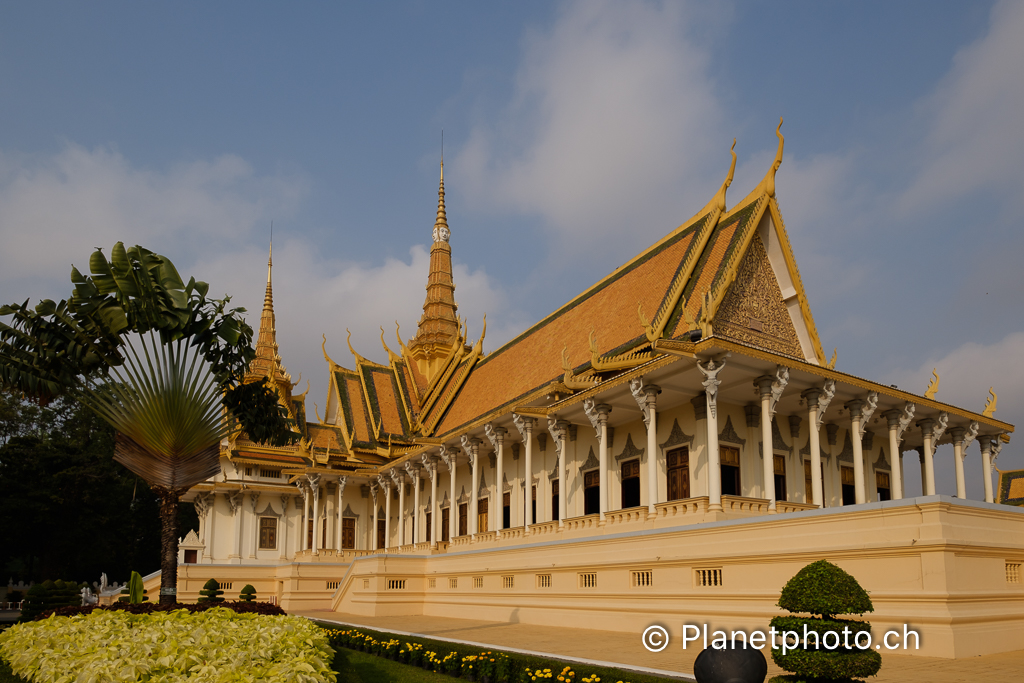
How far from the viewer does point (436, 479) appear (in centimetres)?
2794

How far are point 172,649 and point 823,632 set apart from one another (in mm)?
5190

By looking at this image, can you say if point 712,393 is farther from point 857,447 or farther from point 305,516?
point 305,516

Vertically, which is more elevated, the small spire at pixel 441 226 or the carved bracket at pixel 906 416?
the small spire at pixel 441 226

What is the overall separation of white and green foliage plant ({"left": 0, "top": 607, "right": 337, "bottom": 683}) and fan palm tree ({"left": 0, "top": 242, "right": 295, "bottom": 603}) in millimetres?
1849

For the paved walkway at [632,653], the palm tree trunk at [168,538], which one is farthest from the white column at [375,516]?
the palm tree trunk at [168,538]

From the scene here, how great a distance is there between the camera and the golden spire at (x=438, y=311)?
3797 centimetres

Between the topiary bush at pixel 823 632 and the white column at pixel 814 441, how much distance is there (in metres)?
9.56

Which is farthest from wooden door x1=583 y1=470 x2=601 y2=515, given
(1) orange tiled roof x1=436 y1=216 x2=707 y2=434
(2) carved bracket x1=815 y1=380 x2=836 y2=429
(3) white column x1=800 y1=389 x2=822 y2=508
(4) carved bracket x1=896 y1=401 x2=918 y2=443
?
(4) carved bracket x1=896 y1=401 x2=918 y2=443

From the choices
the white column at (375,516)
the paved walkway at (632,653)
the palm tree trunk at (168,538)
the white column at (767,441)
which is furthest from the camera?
the white column at (375,516)

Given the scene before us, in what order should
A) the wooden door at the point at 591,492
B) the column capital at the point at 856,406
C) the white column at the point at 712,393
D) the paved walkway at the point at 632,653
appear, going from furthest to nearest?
the wooden door at the point at 591,492, the column capital at the point at 856,406, the white column at the point at 712,393, the paved walkway at the point at 632,653

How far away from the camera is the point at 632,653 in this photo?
35.0 feet

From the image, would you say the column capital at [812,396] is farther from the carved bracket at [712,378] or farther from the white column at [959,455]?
the white column at [959,455]

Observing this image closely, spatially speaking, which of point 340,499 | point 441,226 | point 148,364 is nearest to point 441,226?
point 441,226

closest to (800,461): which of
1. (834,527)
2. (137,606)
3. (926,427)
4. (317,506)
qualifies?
(926,427)
